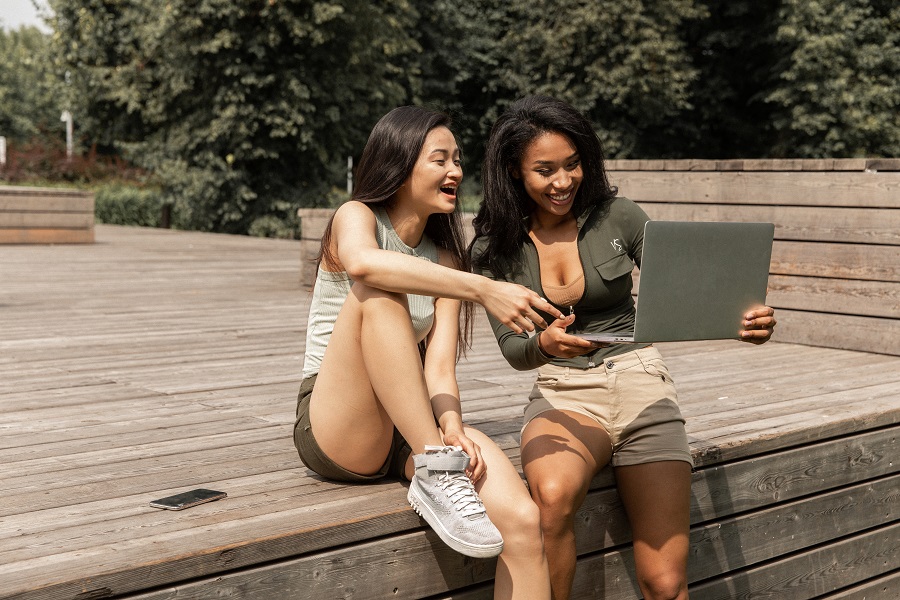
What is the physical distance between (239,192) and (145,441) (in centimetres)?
1796

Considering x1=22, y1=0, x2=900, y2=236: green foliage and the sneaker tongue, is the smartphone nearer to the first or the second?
the sneaker tongue

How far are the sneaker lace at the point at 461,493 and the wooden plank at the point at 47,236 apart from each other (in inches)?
427

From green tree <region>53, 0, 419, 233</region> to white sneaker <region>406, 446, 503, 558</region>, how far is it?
17.0 meters

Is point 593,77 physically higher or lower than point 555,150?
higher

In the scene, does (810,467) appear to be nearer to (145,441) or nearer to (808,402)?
(808,402)

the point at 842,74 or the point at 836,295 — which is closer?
the point at 836,295

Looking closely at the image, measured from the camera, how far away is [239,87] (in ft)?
64.4

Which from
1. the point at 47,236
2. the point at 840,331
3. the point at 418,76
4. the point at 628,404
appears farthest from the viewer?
the point at 418,76

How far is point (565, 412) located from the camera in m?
2.83

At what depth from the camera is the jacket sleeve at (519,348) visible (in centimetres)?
261

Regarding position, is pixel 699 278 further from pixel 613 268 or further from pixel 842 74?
pixel 842 74

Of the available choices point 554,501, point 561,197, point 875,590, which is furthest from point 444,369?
point 875,590

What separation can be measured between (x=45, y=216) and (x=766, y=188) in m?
8.98

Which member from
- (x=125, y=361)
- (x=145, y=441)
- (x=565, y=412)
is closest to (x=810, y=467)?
(x=565, y=412)
